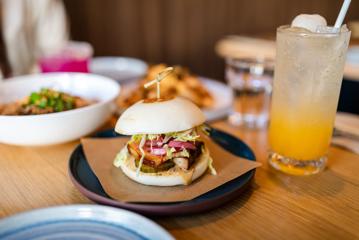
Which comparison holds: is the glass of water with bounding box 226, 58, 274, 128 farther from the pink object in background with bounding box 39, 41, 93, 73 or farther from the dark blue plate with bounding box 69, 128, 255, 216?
the pink object in background with bounding box 39, 41, 93, 73

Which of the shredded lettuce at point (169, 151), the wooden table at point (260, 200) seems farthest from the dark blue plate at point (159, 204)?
the shredded lettuce at point (169, 151)

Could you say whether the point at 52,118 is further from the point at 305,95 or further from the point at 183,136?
the point at 305,95

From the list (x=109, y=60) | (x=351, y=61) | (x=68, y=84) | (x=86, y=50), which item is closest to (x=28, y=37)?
(x=86, y=50)

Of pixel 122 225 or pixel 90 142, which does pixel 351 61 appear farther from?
pixel 122 225

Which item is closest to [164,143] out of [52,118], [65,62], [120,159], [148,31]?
[120,159]

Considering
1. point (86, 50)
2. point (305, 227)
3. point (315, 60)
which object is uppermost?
point (315, 60)

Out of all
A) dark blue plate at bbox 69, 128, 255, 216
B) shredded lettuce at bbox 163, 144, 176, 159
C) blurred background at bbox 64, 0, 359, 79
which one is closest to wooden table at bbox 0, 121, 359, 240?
dark blue plate at bbox 69, 128, 255, 216
